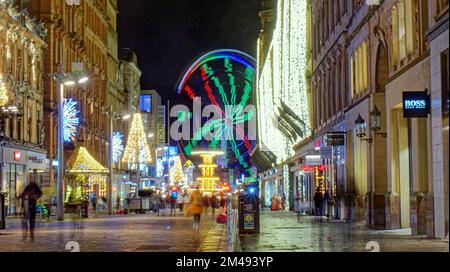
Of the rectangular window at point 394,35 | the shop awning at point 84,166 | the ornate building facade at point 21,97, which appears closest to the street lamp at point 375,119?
the rectangular window at point 394,35

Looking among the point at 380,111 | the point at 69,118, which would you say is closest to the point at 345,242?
the point at 380,111

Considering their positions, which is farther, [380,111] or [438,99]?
[380,111]

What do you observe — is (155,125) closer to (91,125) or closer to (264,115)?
(264,115)

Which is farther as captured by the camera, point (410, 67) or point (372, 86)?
point (372, 86)

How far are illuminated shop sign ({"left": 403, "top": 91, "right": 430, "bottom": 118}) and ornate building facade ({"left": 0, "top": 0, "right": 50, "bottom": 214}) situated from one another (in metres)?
32.1

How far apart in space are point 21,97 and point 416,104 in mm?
39045

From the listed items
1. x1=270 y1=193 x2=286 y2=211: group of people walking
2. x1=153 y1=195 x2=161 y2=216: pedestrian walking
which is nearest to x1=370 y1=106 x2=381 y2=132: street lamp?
x1=153 y1=195 x2=161 y2=216: pedestrian walking

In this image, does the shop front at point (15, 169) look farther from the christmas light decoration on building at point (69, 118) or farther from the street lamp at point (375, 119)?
the street lamp at point (375, 119)

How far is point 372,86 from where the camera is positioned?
109ft

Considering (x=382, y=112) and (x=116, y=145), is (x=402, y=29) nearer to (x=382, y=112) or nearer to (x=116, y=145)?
(x=382, y=112)

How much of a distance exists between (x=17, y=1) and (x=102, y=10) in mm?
29813

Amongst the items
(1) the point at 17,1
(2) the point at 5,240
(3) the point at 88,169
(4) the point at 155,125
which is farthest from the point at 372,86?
(4) the point at 155,125

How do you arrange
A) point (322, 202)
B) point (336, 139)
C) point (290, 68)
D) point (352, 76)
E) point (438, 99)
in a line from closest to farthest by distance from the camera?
point (438, 99) → point (352, 76) → point (336, 139) → point (322, 202) → point (290, 68)

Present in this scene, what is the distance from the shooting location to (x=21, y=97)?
185 feet
